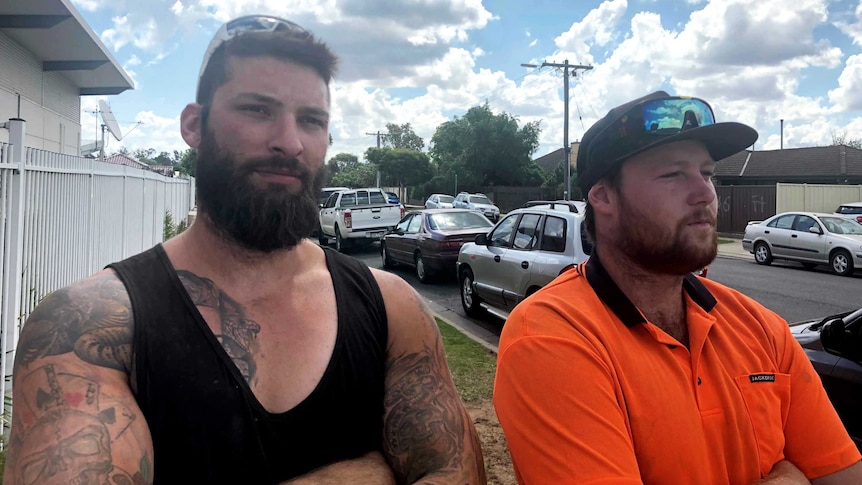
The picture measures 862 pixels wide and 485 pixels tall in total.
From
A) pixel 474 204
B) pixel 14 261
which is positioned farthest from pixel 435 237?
pixel 474 204

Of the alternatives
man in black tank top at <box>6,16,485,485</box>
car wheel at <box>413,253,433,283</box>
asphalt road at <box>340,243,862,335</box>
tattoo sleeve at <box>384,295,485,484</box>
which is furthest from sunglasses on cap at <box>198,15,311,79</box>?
car wheel at <box>413,253,433,283</box>

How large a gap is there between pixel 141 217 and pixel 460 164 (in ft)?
139

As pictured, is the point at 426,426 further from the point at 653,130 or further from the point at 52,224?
the point at 52,224

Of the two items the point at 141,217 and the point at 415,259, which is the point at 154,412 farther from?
the point at 415,259

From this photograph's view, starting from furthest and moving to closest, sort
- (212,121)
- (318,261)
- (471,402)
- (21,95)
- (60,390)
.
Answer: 1. (21,95)
2. (471,402)
3. (318,261)
4. (212,121)
5. (60,390)

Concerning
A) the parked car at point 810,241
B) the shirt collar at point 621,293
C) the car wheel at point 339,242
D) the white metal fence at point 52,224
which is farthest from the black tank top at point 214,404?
the car wheel at point 339,242

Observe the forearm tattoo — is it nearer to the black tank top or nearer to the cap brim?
the black tank top

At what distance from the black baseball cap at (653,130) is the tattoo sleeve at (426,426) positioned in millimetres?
849

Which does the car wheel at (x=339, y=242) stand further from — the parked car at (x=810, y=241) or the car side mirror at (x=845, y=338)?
the car side mirror at (x=845, y=338)

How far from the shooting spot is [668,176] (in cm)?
198

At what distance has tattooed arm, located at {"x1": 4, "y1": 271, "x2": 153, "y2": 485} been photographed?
132 centimetres

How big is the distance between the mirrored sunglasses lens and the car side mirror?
2393 millimetres

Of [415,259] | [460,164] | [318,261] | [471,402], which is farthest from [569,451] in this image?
[460,164]

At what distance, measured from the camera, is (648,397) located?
1.69m
